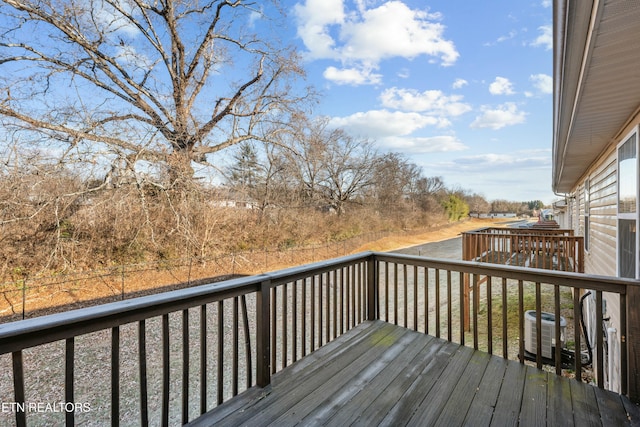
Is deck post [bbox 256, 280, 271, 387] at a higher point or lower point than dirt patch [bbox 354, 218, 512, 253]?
higher

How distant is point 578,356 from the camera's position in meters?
2.04

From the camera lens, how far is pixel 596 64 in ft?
5.25

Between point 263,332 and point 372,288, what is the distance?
1.61 meters

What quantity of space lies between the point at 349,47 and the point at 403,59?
1.90 meters

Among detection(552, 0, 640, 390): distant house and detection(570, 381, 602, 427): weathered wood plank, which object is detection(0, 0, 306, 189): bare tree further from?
detection(570, 381, 602, 427): weathered wood plank

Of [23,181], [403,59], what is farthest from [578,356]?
[403,59]

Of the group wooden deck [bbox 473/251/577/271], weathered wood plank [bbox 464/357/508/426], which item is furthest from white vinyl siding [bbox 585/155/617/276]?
weathered wood plank [bbox 464/357/508/426]

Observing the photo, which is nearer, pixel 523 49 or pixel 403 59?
pixel 523 49

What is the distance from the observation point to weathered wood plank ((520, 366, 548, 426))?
1.67m

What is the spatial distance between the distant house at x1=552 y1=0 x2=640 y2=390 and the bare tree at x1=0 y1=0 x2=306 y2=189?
8173mm

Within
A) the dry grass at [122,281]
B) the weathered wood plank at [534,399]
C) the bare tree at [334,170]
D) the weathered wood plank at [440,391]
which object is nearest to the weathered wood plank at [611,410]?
the weathered wood plank at [534,399]

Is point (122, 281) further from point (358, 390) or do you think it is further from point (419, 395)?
point (419, 395)

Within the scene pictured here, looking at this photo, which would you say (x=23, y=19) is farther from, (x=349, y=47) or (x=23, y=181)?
(x=349, y=47)

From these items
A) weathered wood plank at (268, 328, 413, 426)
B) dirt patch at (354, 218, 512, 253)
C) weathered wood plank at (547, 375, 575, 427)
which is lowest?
dirt patch at (354, 218, 512, 253)
